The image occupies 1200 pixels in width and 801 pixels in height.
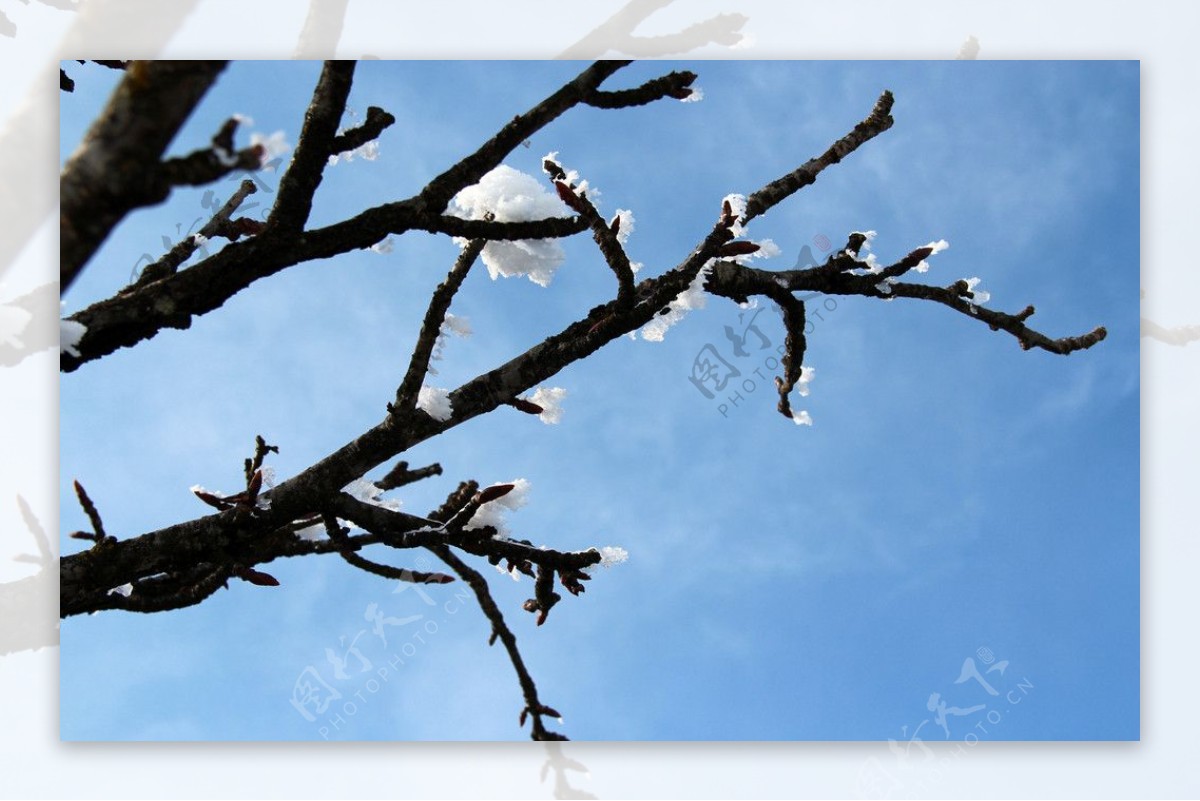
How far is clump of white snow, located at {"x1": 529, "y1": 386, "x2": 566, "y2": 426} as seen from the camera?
1926 mm

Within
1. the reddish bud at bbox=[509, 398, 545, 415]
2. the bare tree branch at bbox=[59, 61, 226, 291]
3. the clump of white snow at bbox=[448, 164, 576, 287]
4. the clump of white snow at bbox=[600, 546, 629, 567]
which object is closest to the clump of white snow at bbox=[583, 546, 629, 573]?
the clump of white snow at bbox=[600, 546, 629, 567]

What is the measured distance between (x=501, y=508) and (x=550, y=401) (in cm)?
25

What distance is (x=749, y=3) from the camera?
240 centimetres

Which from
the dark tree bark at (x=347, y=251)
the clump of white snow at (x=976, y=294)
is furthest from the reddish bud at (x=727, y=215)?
the clump of white snow at (x=976, y=294)

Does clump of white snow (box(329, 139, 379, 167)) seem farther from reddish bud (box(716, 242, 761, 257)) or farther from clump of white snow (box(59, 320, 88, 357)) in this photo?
reddish bud (box(716, 242, 761, 257))

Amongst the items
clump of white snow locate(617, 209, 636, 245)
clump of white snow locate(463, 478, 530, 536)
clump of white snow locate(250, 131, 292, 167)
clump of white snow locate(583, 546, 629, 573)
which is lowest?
clump of white snow locate(583, 546, 629, 573)

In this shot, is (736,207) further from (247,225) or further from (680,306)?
(247,225)

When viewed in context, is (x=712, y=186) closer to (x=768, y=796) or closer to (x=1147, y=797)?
(x=768, y=796)

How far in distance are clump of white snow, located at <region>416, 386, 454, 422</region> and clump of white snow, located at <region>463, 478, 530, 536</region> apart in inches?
8.4

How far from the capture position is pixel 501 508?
6.20 feet

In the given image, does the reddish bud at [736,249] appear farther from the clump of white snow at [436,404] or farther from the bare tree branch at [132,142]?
the bare tree branch at [132,142]

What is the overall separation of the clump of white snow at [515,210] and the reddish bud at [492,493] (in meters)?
0.42

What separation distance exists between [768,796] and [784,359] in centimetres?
115

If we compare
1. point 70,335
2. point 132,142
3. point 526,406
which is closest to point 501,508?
point 526,406
